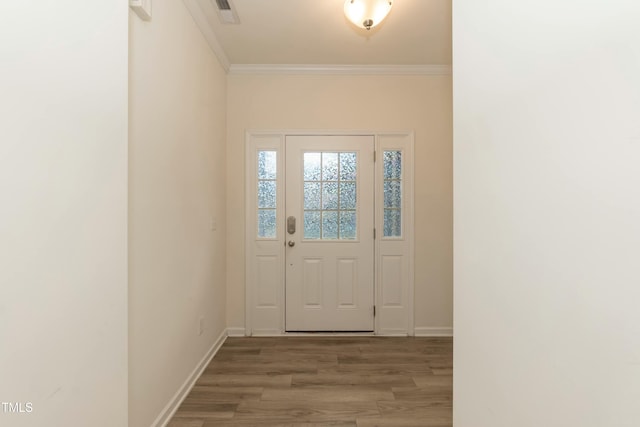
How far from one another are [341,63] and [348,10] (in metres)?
1.12

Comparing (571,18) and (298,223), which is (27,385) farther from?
(298,223)

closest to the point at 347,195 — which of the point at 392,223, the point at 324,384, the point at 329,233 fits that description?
the point at 329,233

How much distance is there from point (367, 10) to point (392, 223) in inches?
79.4

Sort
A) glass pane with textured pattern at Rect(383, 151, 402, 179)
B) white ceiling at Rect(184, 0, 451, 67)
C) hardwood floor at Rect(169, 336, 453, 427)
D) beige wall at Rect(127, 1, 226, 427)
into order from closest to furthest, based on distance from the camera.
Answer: beige wall at Rect(127, 1, 226, 427)
hardwood floor at Rect(169, 336, 453, 427)
white ceiling at Rect(184, 0, 451, 67)
glass pane with textured pattern at Rect(383, 151, 402, 179)

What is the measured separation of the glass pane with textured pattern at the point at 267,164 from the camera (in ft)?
11.3

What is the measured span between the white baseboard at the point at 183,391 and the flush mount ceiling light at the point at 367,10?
2.79 m

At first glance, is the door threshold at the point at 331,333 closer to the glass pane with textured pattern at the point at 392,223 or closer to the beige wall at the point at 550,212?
the glass pane with textured pattern at the point at 392,223

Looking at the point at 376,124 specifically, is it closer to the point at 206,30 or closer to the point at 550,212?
the point at 206,30

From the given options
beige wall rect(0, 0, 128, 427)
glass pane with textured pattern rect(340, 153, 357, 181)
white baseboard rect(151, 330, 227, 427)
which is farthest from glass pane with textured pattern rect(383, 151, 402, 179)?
beige wall rect(0, 0, 128, 427)

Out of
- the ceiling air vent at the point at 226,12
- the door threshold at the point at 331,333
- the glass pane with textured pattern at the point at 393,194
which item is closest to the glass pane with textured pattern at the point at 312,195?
the glass pane with textured pattern at the point at 393,194

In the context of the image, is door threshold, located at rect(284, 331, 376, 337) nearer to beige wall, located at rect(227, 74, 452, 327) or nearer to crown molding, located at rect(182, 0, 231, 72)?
beige wall, located at rect(227, 74, 452, 327)

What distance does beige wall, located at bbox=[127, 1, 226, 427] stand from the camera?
1631 millimetres

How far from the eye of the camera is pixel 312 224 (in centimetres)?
344

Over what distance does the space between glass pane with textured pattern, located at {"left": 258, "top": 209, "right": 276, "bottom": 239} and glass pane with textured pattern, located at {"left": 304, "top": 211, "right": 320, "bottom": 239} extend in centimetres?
34
